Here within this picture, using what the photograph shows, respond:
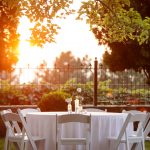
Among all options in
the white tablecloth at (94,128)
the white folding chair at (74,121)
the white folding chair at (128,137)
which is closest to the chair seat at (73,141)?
the white folding chair at (74,121)

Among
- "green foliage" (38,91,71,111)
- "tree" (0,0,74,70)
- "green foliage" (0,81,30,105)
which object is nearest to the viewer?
"tree" (0,0,74,70)

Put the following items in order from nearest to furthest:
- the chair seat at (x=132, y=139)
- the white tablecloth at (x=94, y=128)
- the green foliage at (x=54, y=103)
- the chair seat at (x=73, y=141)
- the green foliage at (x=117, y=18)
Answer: the chair seat at (x=73, y=141)
the chair seat at (x=132, y=139)
the white tablecloth at (x=94, y=128)
the green foliage at (x=117, y=18)
the green foliage at (x=54, y=103)

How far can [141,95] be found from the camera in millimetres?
22141

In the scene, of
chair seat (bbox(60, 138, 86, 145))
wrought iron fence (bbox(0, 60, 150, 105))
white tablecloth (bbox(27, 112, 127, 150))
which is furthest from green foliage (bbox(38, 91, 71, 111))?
chair seat (bbox(60, 138, 86, 145))

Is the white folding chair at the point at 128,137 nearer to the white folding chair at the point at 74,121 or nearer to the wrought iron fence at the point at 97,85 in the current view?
the white folding chair at the point at 74,121

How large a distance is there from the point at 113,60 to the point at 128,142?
32.9ft

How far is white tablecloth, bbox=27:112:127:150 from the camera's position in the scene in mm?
11469

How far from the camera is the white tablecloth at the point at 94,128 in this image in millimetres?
11469

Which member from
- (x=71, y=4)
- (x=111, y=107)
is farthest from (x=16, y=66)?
(x=71, y=4)

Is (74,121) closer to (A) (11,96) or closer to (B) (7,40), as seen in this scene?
(B) (7,40)

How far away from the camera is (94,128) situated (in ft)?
37.6

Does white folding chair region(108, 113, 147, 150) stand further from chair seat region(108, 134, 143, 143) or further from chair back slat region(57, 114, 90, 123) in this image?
chair back slat region(57, 114, 90, 123)

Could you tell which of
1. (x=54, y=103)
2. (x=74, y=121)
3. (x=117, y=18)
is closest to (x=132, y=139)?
(x=74, y=121)

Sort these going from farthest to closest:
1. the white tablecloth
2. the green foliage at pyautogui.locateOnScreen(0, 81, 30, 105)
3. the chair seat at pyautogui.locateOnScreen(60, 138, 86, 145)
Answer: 1. the green foliage at pyautogui.locateOnScreen(0, 81, 30, 105)
2. the white tablecloth
3. the chair seat at pyautogui.locateOnScreen(60, 138, 86, 145)
